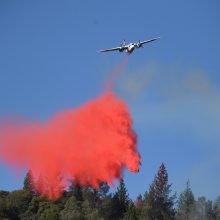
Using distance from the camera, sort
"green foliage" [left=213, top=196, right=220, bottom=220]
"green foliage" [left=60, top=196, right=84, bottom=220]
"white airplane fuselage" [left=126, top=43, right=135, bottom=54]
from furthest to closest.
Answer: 1. "green foliage" [left=213, top=196, right=220, bottom=220]
2. "green foliage" [left=60, top=196, right=84, bottom=220]
3. "white airplane fuselage" [left=126, top=43, right=135, bottom=54]

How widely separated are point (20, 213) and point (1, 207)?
179 inches

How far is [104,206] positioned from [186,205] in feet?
69.0

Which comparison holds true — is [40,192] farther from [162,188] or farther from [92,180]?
[162,188]

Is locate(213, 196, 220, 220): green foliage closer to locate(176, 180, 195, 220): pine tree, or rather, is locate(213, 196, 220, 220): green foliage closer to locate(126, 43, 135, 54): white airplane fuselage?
locate(176, 180, 195, 220): pine tree

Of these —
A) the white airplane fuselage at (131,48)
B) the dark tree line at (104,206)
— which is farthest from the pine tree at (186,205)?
the white airplane fuselage at (131,48)

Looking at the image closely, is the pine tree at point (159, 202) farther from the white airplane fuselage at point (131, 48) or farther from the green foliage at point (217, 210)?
the white airplane fuselage at point (131, 48)

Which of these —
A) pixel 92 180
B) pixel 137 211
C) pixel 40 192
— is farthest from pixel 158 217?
pixel 40 192

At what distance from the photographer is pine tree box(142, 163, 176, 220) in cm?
18050

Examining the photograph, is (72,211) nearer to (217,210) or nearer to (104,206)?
(104,206)

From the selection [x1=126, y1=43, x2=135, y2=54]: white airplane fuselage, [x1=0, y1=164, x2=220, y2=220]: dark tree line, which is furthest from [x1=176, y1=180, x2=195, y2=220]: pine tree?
[x1=126, y1=43, x2=135, y2=54]: white airplane fuselage

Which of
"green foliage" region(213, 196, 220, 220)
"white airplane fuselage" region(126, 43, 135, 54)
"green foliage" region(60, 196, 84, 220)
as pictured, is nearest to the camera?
"white airplane fuselage" region(126, 43, 135, 54)

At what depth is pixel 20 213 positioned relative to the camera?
615 feet

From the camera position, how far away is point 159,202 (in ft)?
616

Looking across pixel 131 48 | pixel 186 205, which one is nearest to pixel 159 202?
pixel 186 205
